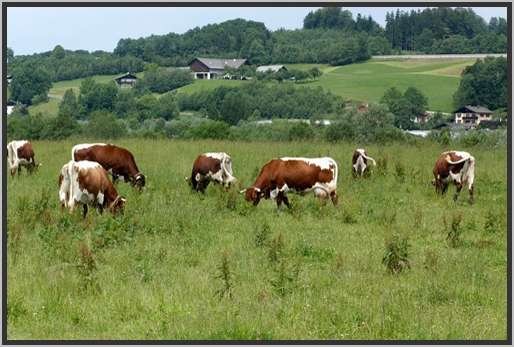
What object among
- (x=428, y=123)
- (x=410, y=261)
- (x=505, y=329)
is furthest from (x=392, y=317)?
(x=428, y=123)

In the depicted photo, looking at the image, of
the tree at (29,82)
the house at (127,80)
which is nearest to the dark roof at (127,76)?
the house at (127,80)

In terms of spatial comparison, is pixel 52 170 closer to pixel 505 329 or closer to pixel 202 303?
pixel 202 303

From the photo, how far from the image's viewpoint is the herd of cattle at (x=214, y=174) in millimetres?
13273

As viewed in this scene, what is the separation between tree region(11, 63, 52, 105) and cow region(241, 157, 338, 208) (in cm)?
1193

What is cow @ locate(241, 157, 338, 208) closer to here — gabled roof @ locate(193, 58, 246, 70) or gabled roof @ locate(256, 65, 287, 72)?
gabled roof @ locate(193, 58, 246, 70)

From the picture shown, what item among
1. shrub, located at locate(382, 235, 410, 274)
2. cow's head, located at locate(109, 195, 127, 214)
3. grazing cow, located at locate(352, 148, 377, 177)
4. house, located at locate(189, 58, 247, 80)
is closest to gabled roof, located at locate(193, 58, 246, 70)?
house, located at locate(189, 58, 247, 80)

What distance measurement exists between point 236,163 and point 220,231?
9627mm

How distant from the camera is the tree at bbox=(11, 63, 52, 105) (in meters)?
25.4

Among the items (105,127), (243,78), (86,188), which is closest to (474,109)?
(243,78)

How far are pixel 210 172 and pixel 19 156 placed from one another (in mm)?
6198

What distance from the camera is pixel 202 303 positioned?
7.70m

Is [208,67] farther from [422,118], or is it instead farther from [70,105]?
[422,118]

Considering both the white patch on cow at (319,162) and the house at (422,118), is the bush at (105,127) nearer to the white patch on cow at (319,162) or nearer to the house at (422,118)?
the house at (422,118)

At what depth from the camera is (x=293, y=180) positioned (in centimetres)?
1551
